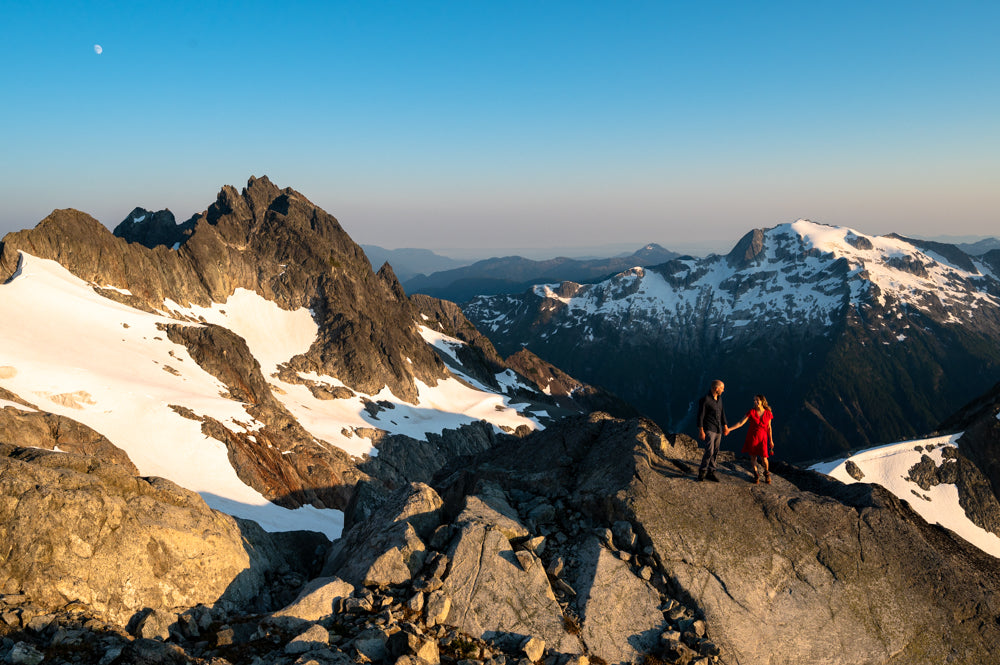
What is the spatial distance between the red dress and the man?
3.32 feet

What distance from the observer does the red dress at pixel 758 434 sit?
64.1 feet

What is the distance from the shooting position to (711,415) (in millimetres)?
19375

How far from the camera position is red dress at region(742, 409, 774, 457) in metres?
19.5

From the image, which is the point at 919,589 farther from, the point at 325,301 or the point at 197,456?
the point at 325,301

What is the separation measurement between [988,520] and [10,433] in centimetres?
12747

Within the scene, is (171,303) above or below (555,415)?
above

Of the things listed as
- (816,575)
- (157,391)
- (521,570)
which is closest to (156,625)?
(521,570)

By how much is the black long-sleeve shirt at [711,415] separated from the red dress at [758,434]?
1084mm

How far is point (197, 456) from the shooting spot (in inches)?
2527

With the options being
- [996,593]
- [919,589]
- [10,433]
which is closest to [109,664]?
[919,589]

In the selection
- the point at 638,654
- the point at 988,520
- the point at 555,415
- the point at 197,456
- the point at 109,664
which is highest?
the point at 109,664

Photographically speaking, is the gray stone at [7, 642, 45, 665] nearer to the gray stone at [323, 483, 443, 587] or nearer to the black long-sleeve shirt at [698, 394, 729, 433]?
the gray stone at [323, 483, 443, 587]

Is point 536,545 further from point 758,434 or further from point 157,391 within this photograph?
point 157,391

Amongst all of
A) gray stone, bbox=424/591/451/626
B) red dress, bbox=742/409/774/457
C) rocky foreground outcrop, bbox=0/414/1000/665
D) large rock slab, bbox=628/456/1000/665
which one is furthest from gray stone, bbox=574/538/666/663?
red dress, bbox=742/409/774/457
